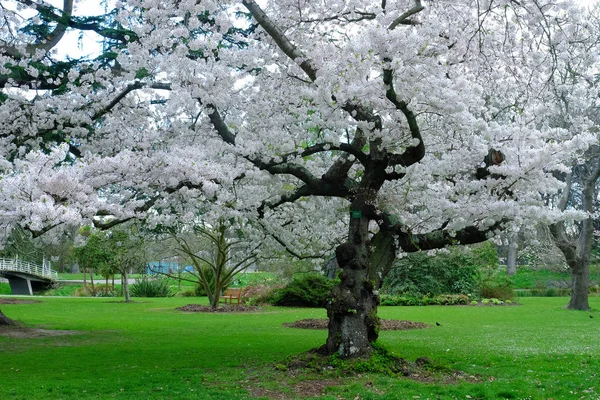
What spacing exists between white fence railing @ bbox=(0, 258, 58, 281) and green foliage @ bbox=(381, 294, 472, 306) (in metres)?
21.5

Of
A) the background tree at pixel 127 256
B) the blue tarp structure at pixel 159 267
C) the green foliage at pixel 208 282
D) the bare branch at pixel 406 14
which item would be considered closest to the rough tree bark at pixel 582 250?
the green foliage at pixel 208 282

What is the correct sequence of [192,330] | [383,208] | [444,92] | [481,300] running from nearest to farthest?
[444,92] < [383,208] < [192,330] < [481,300]

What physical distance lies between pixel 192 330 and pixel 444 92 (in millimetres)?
9047

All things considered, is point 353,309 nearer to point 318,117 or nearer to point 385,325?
point 318,117

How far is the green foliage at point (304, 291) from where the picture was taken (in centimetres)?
2138

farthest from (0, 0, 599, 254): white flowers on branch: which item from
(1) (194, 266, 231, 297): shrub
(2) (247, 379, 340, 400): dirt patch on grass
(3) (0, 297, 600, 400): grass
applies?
(1) (194, 266, 231, 297): shrub

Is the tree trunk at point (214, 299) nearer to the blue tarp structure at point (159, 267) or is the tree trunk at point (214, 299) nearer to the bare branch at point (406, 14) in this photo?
the blue tarp structure at point (159, 267)

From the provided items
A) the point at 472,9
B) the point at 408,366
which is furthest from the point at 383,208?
the point at 472,9

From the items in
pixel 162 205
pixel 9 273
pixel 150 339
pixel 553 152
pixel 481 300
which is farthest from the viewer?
pixel 9 273

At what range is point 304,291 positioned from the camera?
21.5 meters

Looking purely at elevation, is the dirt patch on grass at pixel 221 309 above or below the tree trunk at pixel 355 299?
below

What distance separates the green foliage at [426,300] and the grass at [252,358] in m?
6.00

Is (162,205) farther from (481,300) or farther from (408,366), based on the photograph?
(481,300)

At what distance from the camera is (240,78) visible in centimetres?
955
